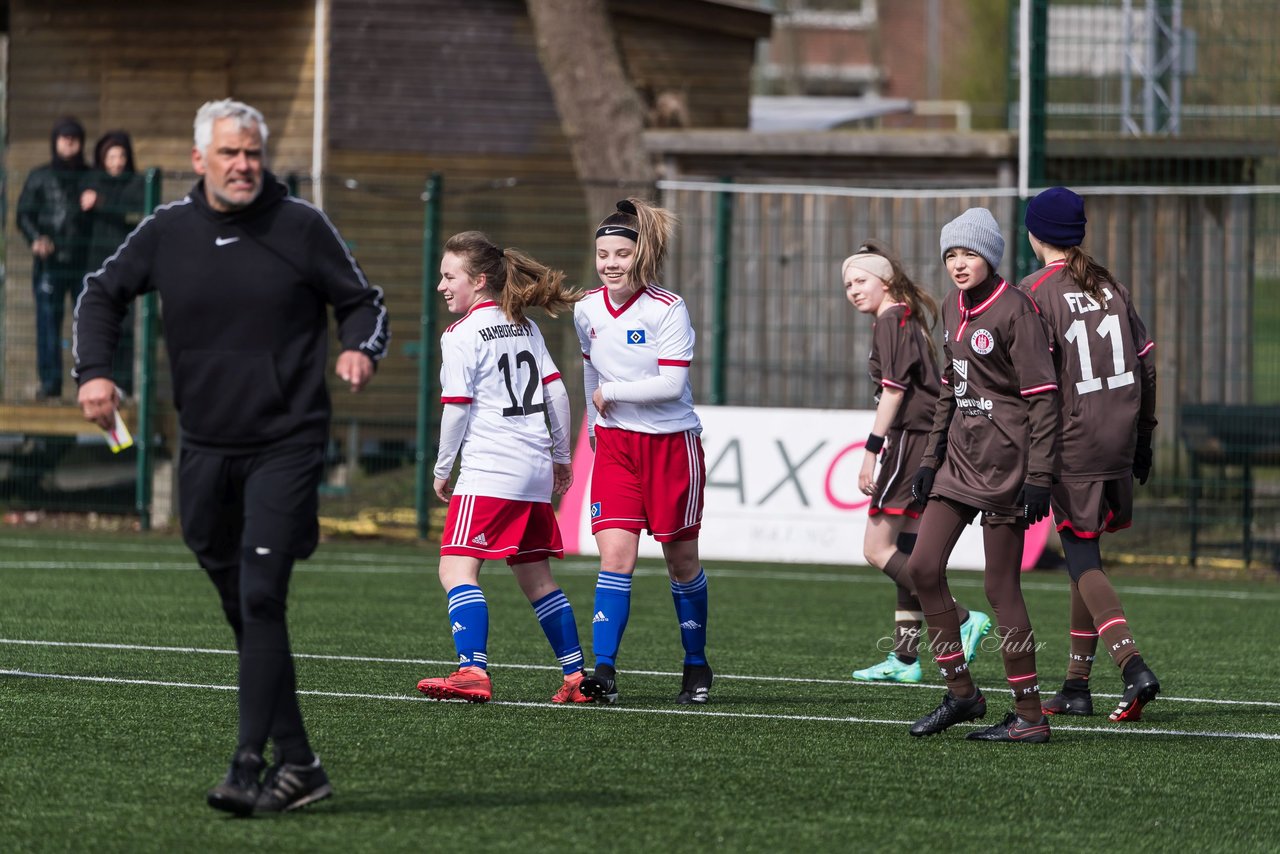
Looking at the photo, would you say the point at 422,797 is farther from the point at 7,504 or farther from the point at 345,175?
the point at 345,175

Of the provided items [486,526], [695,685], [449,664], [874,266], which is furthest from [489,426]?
[874,266]

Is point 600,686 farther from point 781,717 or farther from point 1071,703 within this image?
point 1071,703

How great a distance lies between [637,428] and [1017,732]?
1868mm

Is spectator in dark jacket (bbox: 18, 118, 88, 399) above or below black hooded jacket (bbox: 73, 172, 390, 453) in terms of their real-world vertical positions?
above

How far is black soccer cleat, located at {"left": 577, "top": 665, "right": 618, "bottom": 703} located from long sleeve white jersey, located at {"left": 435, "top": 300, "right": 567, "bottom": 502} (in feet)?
2.28

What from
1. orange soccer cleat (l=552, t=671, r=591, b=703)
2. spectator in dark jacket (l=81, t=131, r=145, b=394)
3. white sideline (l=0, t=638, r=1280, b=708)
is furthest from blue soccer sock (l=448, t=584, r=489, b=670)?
spectator in dark jacket (l=81, t=131, r=145, b=394)

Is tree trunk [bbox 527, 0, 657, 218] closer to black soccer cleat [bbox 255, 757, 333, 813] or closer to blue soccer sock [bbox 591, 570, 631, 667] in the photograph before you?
blue soccer sock [bbox 591, 570, 631, 667]

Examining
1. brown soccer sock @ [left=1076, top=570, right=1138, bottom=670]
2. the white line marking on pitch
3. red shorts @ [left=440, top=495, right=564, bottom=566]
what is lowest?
the white line marking on pitch

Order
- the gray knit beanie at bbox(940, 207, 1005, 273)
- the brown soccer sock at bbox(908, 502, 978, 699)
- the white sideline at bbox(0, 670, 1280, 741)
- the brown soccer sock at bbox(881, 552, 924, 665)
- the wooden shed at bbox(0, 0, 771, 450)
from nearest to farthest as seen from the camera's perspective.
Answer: the gray knit beanie at bbox(940, 207, 1005, 273), the brown soccer sock at bbox(908, 502, 978, 699), the white sideline at bbox(0, 670, 1280, 741), the brown soccer sock at bbox(881, 552, 924, 665), the wooden shed at bbox(0, 0, 771, 450)

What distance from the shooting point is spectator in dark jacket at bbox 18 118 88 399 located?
1630 centimetres

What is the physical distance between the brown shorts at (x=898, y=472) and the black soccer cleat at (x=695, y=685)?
1414 mm

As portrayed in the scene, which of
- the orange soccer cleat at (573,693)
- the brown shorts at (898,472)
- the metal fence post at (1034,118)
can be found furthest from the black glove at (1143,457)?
the metal fence post at (1034,118)

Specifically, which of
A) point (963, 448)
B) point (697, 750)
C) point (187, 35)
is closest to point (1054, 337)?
point (963, 448)

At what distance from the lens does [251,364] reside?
5.46m
